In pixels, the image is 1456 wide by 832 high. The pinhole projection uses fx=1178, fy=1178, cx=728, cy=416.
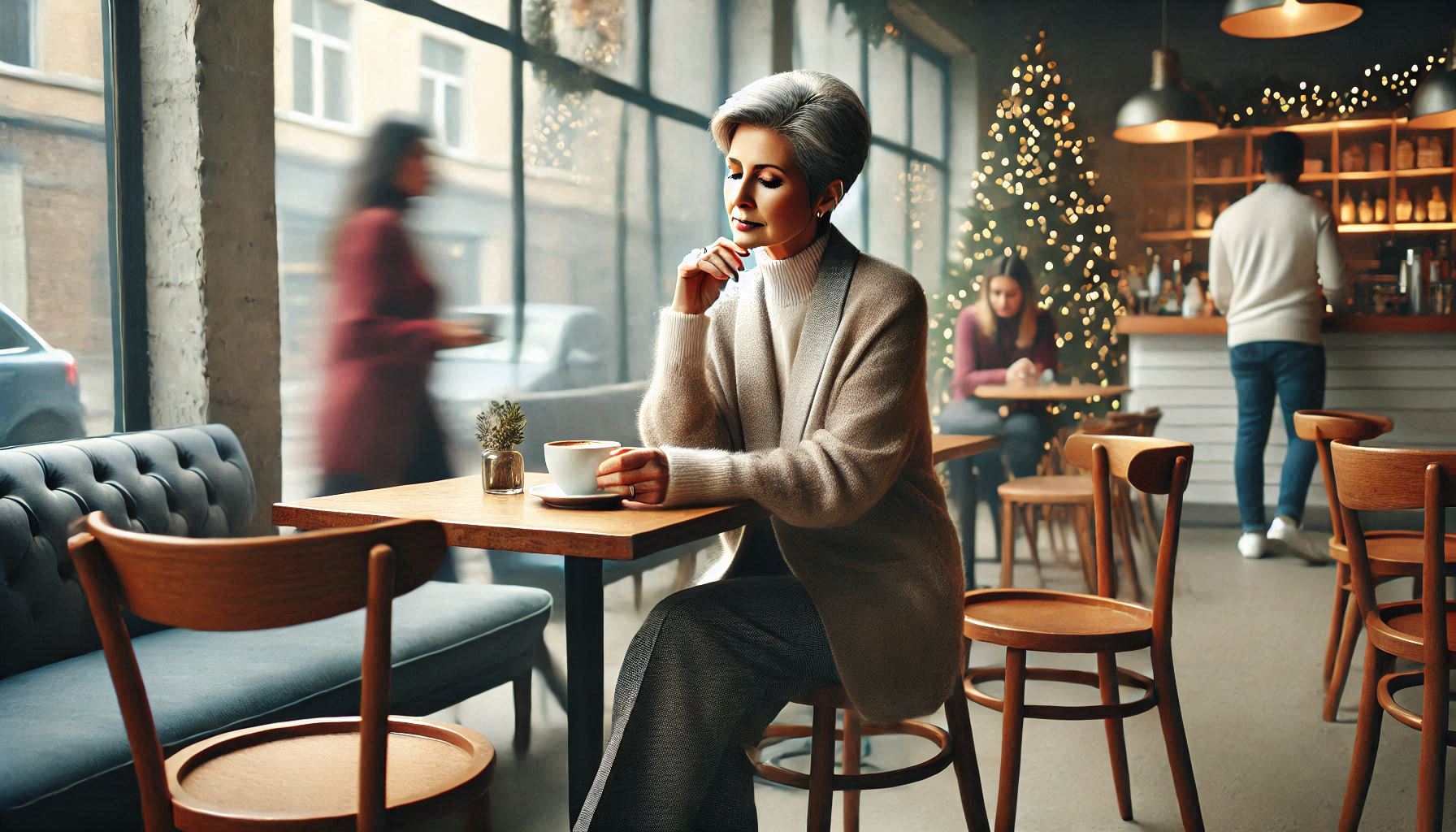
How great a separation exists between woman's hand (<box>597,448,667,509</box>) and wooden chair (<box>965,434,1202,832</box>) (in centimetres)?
79

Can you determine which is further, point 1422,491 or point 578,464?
point 1422,491

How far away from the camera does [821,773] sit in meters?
1.84

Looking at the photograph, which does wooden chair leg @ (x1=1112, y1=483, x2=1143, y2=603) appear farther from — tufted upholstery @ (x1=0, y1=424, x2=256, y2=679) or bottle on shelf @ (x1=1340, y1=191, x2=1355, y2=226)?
bottle on shelf @ (x1=1340, y1=191, x2=1355, y2=226)

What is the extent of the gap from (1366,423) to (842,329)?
6.22 feet

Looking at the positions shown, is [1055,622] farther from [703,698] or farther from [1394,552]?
[1394,552]

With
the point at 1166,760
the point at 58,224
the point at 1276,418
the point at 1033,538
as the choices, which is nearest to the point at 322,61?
the point at 58,224

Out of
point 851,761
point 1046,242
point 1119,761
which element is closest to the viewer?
point 851,761

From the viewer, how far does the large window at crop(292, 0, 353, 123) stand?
3539 millimetres

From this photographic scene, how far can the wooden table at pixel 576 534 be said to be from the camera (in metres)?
1.49

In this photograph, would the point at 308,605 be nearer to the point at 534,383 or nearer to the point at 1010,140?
the point at 534,383

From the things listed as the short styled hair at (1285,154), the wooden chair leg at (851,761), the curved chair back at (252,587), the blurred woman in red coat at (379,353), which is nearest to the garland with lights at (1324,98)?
the short styled hair at (1285,154)

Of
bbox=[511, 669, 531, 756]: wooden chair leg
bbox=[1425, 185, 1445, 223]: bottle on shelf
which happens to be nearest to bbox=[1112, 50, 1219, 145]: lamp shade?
bbox=[1425, 185, 1445, 223]: bottle on shelf

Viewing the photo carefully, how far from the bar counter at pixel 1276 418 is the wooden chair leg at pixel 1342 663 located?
335cm

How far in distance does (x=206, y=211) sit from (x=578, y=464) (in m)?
1.67
